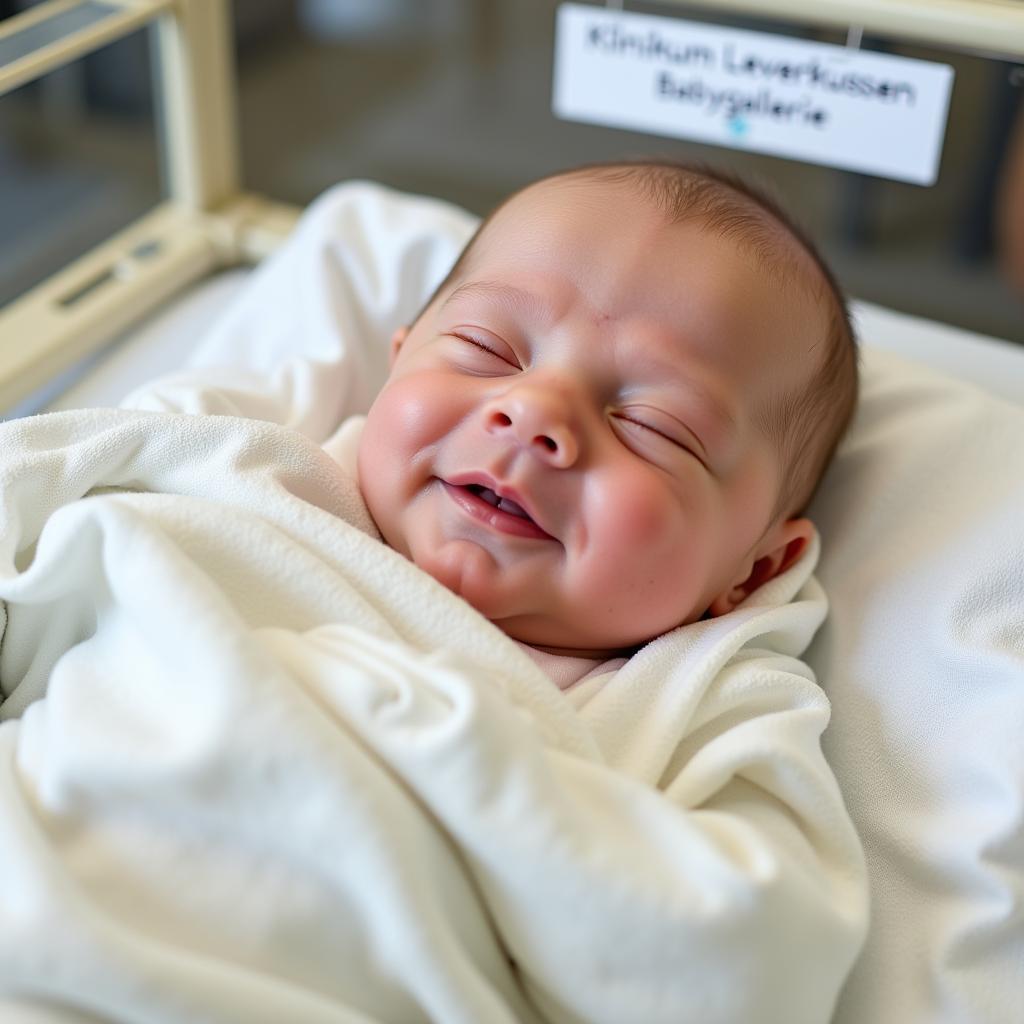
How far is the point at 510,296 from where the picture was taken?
3.08 ft

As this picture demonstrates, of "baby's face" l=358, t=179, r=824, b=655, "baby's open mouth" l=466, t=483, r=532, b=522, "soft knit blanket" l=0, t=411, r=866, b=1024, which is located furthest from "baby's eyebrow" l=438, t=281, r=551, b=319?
"soft knit blanket" l=0, t=411, r=866, b=1024

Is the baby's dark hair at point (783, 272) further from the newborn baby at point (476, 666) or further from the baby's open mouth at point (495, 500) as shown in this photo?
the baby's open mouth at point (495, 500)

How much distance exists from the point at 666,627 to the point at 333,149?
1130 millimetres

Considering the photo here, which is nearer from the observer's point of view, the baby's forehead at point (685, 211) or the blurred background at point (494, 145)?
the baby's forehead at point (685, 211)

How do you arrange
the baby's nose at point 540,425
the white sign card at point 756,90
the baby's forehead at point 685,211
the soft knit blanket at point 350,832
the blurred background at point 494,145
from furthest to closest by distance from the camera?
1. the blurred background at point 494,145
2. the white sign card at point 756,90
3. the baby's forehead at point 685,211
4. the baby's nose at point 540,425
5. the soft knit blanket at point 350,832

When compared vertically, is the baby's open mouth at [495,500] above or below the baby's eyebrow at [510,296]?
below

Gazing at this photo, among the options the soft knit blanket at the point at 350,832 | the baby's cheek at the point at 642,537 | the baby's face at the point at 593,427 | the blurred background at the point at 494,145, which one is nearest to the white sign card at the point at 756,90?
the blurred background at the point at 494,145

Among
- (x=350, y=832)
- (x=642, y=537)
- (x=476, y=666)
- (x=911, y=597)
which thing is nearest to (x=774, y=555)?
(x=911, y=597)

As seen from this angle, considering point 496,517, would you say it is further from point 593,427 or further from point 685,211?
point 685,211

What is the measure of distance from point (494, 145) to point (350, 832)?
1.23 meters

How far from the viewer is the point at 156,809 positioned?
72 centimetres

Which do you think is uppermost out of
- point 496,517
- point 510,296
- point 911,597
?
point 510,296

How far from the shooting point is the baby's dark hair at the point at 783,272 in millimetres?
961

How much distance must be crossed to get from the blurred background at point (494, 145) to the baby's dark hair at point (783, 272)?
403 millimetres
